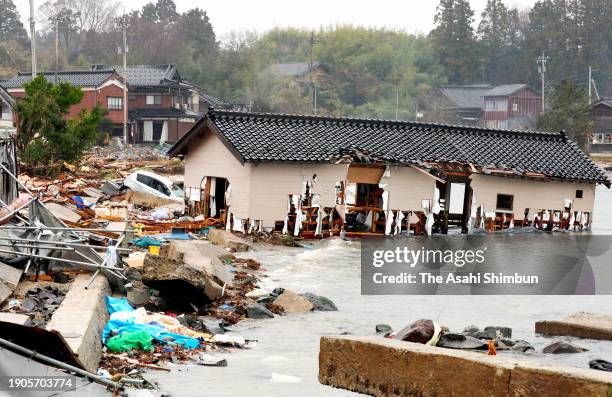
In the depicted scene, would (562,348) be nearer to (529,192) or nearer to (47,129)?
(529,192)

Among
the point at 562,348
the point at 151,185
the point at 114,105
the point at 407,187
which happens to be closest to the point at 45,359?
the point at 562,348

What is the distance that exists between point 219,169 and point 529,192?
10.00 metres

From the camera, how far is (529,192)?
29.8 m

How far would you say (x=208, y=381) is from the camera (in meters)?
10.8

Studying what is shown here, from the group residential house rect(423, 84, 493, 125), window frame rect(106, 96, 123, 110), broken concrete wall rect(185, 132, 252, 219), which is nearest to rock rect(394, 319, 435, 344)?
broken concrete wall rect(185, 132, 252, 219)

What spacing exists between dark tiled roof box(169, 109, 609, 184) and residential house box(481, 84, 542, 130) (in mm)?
46502

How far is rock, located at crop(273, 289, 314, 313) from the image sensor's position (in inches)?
634

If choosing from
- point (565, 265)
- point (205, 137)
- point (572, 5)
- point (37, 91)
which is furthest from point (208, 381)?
point (572, 5)

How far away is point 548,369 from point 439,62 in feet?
265

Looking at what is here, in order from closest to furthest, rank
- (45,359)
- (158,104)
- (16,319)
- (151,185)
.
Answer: (45,359) → (16,319) → (151,185) → (158,104)

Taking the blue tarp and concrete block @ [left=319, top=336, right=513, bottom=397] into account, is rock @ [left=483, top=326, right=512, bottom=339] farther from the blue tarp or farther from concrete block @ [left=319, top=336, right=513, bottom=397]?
concrete block @ [left=319, top=336, right=513, bottom=397]

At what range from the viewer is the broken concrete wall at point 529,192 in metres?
29.0

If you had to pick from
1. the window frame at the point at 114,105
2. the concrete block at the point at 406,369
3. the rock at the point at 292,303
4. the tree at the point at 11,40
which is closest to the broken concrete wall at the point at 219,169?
the rock at the point at 292,303

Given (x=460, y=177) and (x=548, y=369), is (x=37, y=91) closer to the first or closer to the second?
(x=460, y=177)
